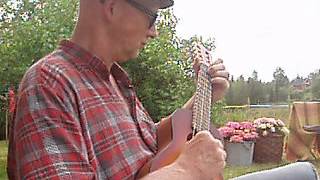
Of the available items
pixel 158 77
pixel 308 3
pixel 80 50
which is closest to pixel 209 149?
pixel 80 50

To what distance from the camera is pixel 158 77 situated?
313 cm

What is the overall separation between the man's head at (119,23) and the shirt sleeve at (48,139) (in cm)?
15

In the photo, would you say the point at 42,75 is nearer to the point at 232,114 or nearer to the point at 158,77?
the point at 158,77

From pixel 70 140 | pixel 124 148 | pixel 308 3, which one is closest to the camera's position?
pixel 70 140

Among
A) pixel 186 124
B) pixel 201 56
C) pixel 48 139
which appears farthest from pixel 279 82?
pixel 48 139

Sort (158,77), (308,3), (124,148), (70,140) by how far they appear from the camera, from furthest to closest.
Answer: (158,77) < (308,3) < (124,148) < (70,140)

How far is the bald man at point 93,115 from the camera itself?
0.78 metres

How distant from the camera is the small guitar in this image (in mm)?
978

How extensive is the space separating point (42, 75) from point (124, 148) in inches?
6.7

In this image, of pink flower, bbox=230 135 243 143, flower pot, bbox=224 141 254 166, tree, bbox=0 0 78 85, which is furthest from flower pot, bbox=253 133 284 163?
tree, bbox=0 0 78 85

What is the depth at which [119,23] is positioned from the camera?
36.6 inches

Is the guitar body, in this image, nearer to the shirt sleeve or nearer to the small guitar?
the small guitar

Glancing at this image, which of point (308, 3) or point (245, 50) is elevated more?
point (308, 3)

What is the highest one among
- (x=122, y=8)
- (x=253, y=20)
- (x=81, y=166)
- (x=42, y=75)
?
(x=253, y=20)
